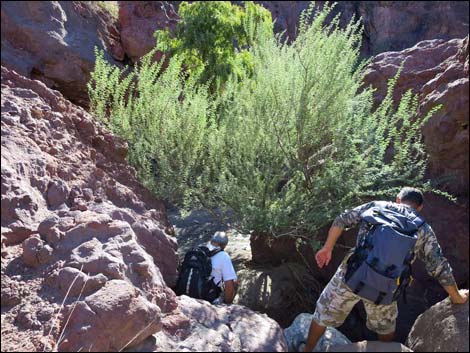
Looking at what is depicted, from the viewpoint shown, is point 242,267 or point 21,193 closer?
point 21,193

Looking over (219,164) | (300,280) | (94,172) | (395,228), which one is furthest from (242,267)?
(395,228)

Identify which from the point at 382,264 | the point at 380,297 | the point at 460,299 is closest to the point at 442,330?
the point at 460,299

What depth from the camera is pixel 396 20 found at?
19031 millimetres

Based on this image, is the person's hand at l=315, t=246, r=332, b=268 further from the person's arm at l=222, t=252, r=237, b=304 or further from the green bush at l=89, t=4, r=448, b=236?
the green bush at l=89, t=4, r=448, b=236

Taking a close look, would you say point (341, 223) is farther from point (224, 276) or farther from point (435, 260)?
point (224, 276)

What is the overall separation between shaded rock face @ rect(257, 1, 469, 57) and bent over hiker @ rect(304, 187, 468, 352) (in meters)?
15.6

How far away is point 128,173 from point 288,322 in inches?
93.1

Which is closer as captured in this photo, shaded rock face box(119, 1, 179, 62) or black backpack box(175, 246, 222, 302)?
black backpack box(175, 246, 222, 302)

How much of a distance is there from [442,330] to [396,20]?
684 inches

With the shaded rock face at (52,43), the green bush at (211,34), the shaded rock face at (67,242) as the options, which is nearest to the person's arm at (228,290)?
the shaded rock face at (67,242)

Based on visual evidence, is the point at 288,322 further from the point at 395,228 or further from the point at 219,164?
the point at 395,228

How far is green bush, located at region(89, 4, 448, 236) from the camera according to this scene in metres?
5.17

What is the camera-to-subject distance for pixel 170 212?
8094 mm

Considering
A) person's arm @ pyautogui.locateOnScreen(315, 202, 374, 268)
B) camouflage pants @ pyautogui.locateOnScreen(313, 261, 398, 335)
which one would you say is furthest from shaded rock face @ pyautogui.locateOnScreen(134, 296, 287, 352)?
person's arm @ pyautogui.locateOnScreen(315, 202, 374, 268)
